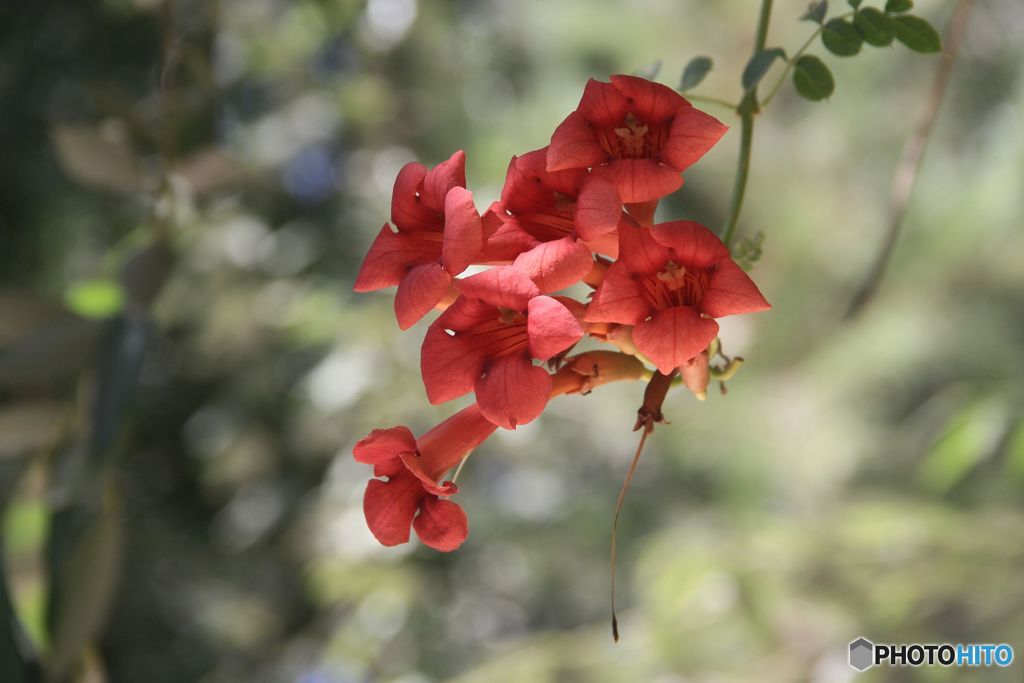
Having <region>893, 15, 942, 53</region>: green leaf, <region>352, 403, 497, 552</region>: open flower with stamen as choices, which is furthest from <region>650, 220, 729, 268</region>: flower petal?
<region>893, 15, 942, 53</region>: green leaf

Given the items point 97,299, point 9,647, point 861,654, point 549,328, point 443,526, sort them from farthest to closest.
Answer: point 861,654 < point 97,299 < point 9,647 < point 443,526 < point 549,328

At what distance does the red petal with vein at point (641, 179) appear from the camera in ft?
2.09

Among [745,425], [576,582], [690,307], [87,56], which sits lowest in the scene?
[690,307]

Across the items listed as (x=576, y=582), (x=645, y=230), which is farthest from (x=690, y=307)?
(x=576, y=582)

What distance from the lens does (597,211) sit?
604mm

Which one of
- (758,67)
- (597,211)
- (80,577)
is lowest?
(80,577)

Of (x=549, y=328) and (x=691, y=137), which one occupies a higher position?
(x=691, y=137)

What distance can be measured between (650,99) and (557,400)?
2446mm

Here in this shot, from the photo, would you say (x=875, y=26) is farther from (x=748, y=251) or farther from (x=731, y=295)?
(x=731, y=295)

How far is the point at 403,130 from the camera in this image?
10.6ft

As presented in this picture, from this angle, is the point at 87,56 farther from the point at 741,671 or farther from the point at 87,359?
the point at 741,671

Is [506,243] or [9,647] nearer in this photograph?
[506,243]

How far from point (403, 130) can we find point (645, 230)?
270cm

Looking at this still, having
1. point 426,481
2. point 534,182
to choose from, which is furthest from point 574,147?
point 426,481
